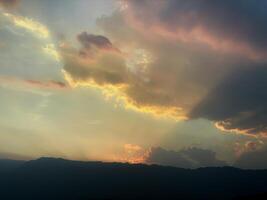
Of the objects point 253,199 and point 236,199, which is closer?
point 253,199

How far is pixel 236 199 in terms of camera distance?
126938 mm

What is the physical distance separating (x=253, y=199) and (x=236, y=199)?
10.4 meters

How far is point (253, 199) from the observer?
117 meters
